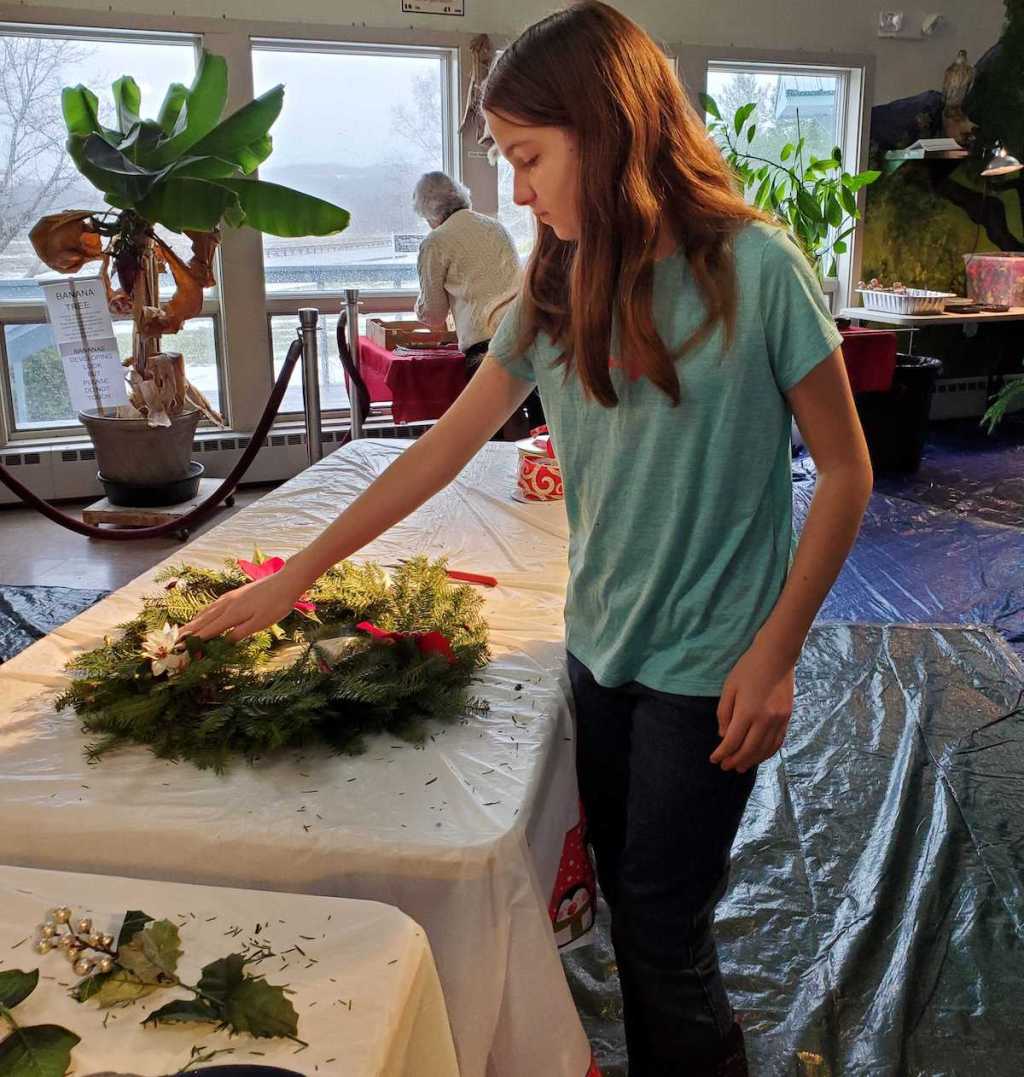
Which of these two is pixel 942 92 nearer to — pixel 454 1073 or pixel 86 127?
pixel 86 127

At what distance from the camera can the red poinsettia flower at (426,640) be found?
1515mm

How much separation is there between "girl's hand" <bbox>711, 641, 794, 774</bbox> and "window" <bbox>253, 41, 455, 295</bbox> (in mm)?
5000

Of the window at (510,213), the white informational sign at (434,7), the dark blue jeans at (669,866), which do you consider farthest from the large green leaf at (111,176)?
the dark blue jeans at (669,866)

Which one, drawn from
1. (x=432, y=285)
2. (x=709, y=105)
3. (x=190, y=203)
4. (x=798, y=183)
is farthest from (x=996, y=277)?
(x=190, y=203)

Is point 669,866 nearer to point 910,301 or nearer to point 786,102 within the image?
point 910,301

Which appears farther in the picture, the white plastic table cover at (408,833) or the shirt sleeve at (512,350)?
the shirt sleeve at (512,350)

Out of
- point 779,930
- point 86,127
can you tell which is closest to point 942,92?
point 86,127

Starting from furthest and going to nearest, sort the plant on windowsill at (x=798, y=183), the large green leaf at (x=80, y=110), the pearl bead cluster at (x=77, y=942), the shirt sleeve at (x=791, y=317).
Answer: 1. the plant on windowsill at (x=798, y=183)
2. the large green leaf at (x=80, y=110)
3. the shirt sleeve at (x=791, y=317)
4. the pearl bead cluster at (x=77, y=942)

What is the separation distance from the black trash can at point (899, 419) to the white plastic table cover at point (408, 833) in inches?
182

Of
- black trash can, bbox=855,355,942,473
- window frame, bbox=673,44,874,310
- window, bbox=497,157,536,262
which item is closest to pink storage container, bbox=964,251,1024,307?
window frame, bbox=673,44,874,310

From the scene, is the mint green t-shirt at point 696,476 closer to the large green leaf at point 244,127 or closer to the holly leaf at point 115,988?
the holly leaf at point 115,988

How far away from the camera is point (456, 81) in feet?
18.6

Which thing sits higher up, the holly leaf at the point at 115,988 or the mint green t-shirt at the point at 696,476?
the mint green t-shirt at the point at 696,476

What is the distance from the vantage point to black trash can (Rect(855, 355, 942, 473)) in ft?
18.5
